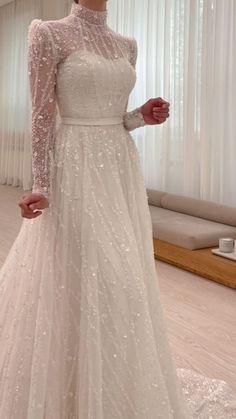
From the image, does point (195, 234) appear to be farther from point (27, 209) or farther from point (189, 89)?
point (27, 209)

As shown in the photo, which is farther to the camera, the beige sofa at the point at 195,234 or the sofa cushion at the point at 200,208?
the sofa cushion at the point at 200,208

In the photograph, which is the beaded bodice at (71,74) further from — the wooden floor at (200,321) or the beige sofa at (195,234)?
the beige sofa at (195,234)

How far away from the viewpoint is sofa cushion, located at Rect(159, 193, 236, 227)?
423 centimetres

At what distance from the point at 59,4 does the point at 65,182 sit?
6337 millimetres

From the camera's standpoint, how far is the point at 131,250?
1438 millimetres

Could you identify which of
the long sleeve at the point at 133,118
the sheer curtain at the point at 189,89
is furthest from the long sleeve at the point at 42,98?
the sheer curtain at the point at 189,89

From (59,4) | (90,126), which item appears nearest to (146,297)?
(90,126)

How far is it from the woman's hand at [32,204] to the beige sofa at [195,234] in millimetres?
2217

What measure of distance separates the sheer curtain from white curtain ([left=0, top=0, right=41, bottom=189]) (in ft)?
8.65

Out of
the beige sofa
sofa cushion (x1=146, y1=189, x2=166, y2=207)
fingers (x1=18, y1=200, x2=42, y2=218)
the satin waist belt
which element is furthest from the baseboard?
fingers (x1=18, y1=200, x2=42, y2=218)

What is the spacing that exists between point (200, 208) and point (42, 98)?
10.7 ft

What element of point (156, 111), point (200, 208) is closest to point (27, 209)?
point (156, 111)

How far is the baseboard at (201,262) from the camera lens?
341 cm

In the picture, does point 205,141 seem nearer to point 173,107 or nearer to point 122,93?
point 173,107
